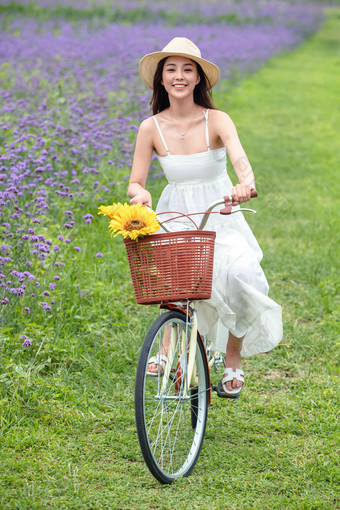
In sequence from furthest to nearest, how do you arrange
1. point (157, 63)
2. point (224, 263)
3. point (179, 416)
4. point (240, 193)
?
point (157, 63), point (179, 416), point (224, 263), point (240, 193)

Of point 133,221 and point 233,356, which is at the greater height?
point 133,221

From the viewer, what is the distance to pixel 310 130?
507 inches

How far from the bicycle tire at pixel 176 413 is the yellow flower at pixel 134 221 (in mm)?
415

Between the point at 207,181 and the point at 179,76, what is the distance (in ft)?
1.72

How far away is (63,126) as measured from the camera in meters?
7.21

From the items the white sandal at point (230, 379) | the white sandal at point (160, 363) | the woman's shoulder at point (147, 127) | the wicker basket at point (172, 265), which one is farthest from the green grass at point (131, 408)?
the woman's shoulder at point (147, 127)

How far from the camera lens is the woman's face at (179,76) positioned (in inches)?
146

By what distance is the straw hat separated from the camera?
12.0ft

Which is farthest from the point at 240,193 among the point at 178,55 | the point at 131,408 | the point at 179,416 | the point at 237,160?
the point at 131,408

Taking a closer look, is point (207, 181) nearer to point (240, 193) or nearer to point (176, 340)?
point (240, 193)

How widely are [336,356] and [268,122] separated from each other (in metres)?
9.10

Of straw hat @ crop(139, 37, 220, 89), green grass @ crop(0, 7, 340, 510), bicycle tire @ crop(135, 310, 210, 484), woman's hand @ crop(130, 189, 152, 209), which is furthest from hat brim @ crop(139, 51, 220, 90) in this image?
green grass @ crop(0, 7, 340, 510)

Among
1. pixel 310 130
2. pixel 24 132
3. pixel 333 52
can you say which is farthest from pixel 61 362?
pixel 333 52

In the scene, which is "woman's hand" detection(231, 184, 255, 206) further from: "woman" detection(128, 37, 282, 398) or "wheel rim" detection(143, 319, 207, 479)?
"wheel rim" detection(143, 319, 207, 479)
